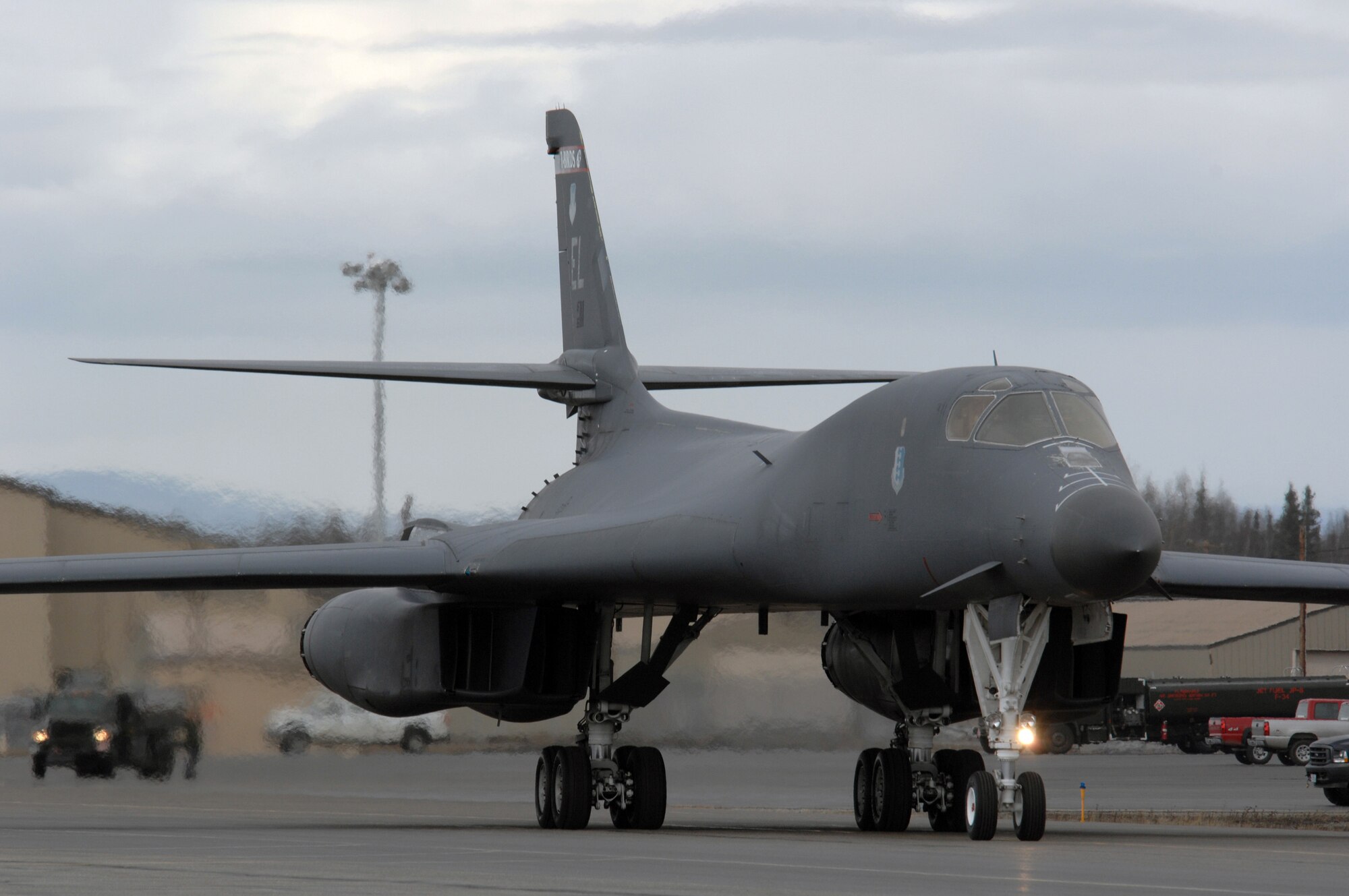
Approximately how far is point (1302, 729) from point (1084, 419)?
27.1 meters

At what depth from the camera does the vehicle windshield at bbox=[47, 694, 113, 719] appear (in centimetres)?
2197

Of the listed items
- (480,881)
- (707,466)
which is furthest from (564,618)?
(480,881)

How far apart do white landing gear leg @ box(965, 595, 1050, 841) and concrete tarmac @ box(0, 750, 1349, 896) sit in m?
0.23

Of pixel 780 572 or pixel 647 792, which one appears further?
pixel 647 792

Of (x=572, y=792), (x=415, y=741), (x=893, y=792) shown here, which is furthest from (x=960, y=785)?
(x=415, y=741)

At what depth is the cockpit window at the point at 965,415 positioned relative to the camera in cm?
1349

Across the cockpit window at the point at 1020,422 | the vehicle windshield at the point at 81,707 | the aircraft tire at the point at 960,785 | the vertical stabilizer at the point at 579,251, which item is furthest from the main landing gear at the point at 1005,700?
the vehicle windshield at the point at 81,707

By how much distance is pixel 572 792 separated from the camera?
1694 cm

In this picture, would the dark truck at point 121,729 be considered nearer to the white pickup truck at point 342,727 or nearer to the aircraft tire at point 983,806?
the white pickup truck at point 342,727

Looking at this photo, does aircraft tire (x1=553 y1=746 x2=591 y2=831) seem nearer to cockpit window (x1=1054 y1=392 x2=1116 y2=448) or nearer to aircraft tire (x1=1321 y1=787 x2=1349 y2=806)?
cockpit window (x1=1054 y1=392 x2=1116 y2=448)

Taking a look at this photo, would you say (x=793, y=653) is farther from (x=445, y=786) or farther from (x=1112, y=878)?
(x=1112, y=878)

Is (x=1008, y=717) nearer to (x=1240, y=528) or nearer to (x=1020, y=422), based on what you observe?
(x=1020, y=422)

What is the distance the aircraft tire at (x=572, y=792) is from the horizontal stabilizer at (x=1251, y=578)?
540 cm

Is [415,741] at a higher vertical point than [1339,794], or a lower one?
higher
